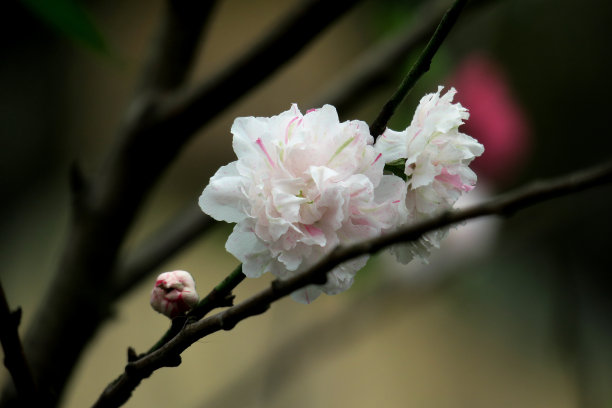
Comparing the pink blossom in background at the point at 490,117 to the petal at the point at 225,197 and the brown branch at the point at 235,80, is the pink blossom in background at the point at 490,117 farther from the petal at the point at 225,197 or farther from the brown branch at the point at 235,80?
the petal at the point at 225,197

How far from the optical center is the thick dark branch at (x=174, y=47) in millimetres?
639

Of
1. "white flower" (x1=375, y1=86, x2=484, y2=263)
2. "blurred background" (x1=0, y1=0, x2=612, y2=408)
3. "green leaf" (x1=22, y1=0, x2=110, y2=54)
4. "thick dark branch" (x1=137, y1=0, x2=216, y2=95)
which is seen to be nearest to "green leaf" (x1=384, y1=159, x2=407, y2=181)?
"white flower" (x1=375, y1=86, x2=484, y2=263)

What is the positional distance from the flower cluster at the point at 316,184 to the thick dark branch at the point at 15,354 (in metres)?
0.12

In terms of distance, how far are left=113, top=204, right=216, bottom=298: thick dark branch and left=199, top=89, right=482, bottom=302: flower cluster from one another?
448mm

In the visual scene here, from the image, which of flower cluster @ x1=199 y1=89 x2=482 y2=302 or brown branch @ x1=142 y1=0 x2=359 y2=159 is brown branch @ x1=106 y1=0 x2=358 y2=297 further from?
flower cluster @ x1=199 y1=89 x2=482 y2=302

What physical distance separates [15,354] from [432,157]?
22cm

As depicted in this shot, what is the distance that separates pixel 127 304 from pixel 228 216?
1391 millimetres

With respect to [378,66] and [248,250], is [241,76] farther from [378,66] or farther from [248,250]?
[248,250]

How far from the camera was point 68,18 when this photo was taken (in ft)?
1.48

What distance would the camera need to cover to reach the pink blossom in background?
1.11 m

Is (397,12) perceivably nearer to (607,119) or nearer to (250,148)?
(250,148)

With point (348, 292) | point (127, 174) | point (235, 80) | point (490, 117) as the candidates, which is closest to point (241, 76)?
point (235, 80)

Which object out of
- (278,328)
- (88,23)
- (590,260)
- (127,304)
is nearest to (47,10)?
(88,23)

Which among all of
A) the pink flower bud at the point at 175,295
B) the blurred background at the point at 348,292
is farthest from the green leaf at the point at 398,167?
the blurred background at the point at 348,292
